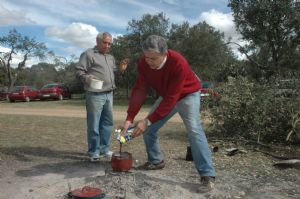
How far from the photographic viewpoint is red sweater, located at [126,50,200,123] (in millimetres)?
4477

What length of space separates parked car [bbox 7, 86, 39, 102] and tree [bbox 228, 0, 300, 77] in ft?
52.5

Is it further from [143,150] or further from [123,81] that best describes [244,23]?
[143,150]

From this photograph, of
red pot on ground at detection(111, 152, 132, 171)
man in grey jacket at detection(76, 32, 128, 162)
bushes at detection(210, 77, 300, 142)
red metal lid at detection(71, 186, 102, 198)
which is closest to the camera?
→ red metal lid at detection(71, 186, 102, 198)

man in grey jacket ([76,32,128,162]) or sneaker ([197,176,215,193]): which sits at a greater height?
man in grey jacket ([76,32,128,162])

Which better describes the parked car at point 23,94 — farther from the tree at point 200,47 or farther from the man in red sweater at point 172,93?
the man in red sweater at point 172,93

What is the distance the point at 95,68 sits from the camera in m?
6.19

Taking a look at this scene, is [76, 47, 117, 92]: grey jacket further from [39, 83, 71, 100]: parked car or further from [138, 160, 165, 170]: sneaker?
[39, 83, 71, 100]: parked car

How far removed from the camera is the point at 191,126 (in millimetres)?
4773

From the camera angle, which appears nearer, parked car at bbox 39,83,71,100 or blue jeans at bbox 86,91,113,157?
blue jeans at bbox 86,91,113,157

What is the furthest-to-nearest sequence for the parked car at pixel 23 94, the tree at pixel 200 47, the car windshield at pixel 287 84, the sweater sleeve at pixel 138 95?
1. the parked car at pixel 23 94
2. the tree at pixel 200 47
3. the car windshield at pixel 287 84
4. the sweater sleeve at pixel 138 95

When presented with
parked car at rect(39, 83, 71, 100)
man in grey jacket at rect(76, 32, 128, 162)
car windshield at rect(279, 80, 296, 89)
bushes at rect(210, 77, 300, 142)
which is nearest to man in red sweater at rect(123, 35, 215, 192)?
man in grey jacket at rect(76, 32, 128, 162)

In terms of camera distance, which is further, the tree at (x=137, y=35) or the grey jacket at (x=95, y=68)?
the tree at (x=137, y=35)

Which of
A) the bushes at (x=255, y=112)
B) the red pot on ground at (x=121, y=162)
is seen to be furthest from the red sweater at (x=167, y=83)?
the bushes at (x=255, y=112)

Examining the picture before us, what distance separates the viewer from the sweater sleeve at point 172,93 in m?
4.43
